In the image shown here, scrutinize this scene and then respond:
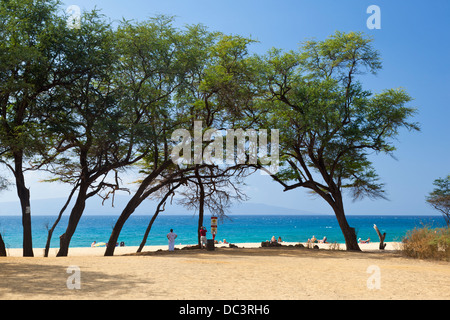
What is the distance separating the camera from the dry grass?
16.5 metres

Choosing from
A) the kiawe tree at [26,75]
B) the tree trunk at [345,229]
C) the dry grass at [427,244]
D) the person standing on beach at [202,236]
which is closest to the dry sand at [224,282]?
the dry grass at [427,244]

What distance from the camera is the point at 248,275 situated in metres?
11.3

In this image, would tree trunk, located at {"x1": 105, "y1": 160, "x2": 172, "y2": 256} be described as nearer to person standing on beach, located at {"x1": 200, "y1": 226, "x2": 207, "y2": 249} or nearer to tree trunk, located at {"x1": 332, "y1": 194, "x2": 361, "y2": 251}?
person standing on beach, located at {"x1": 200, "y1": 226, "x2": 207, "y2": 249}

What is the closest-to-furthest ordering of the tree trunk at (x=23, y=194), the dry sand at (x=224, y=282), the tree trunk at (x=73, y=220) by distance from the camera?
1. the dry sand at (x=224, y=282)
2. the tree trunk at (x=23, y=194)
3. the tree trunk at (x=73, y=220)

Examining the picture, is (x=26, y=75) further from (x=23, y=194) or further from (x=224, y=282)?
(x=224, y=282)

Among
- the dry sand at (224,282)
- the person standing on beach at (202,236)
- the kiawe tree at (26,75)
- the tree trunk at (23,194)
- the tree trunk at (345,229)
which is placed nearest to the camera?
the dry sand at (224,282)

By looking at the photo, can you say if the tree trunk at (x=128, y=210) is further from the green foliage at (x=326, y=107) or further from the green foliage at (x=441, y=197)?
the green foliage at (x=441, y=197)

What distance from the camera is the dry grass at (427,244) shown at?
16.5 m

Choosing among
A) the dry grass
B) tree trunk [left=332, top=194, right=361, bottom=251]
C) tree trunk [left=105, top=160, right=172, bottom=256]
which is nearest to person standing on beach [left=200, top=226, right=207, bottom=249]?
tree trunk [left=105, top=160, right=172, bottom=256]

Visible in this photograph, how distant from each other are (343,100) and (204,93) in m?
7.41

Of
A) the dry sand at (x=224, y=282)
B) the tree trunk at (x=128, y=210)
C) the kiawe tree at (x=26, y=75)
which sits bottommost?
the dry sand at (x=224, y=282)

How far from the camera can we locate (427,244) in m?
17.0

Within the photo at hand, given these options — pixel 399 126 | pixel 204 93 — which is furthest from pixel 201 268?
pixel 399 126
